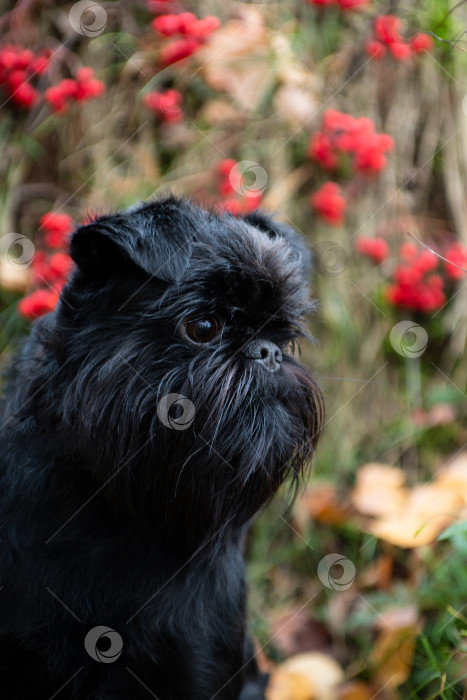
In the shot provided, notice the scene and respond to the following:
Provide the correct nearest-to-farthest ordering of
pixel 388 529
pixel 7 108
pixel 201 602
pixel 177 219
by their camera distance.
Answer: pixel 177 219 → pixel 201 602 → pixel 388 529 → pixel 7 108

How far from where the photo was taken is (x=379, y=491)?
373 cm

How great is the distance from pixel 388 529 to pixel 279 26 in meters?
3.13

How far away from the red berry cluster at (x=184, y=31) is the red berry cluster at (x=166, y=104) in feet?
0.68

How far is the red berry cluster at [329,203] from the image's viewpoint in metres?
4.29

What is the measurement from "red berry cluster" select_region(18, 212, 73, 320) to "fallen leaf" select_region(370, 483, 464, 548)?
6.00 ft

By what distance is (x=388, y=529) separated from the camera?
3270mm

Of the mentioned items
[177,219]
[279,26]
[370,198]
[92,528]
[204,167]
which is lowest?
[92,528]

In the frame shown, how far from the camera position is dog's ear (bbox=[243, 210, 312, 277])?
2.69 m

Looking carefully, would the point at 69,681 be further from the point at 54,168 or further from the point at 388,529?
the point at 54,168

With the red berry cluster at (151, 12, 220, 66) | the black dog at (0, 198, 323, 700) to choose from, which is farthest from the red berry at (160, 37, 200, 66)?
the black dog at (0, 198, 323, 700)

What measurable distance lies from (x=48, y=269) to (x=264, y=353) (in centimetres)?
178

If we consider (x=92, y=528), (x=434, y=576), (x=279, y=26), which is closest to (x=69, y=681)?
(x=92, y=528)

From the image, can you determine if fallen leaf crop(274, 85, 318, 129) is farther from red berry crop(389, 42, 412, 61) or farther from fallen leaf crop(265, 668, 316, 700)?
fallen leaf crop(265, 668, 316, 700)

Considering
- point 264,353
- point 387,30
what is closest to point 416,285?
point 387,30
